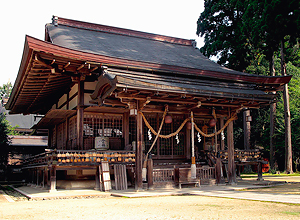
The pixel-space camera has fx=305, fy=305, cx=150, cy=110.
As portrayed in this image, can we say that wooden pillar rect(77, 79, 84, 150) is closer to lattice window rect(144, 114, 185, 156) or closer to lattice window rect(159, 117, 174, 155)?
lattice window rect(144, 114, 185, 156)

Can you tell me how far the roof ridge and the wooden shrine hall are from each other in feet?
0.45

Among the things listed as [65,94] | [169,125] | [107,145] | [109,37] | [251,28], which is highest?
[251,28]

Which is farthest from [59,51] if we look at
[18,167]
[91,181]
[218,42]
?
[218,42]

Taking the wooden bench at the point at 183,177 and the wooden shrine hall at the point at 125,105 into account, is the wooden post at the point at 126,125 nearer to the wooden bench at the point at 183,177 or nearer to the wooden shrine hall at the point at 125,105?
the wooden shrine hall at the point at 125,105

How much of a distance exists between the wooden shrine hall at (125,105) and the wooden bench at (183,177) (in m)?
0.04

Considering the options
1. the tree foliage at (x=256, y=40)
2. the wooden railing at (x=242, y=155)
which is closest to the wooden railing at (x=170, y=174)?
the wooden railing at (x=242, y=155)

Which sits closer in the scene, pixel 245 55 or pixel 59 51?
pixel 59 51

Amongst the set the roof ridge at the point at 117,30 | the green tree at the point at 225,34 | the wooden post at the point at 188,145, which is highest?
the green tree at the point at 225,34

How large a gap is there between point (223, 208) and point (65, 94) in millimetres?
13283

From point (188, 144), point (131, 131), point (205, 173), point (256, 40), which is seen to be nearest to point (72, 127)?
point (131, 131)

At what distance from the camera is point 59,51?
1191 cm

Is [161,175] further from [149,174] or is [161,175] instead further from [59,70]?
[59,70]

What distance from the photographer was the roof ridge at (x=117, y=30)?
1941 cm

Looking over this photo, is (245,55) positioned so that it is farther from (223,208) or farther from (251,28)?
(223,208)
